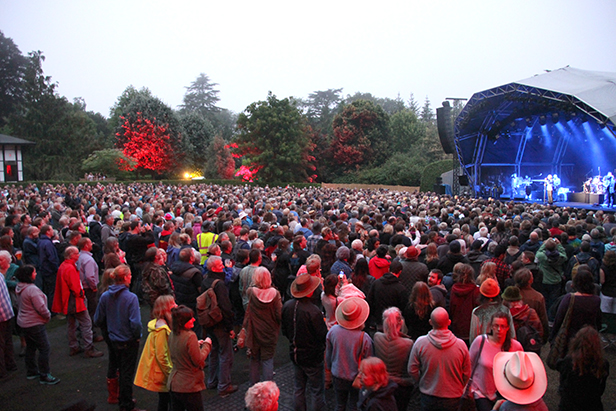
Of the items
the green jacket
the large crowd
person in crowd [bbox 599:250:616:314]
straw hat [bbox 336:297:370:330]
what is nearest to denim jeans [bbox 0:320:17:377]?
the large crowd

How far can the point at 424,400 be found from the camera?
3.24 metres

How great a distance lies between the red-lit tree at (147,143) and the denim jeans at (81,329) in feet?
118

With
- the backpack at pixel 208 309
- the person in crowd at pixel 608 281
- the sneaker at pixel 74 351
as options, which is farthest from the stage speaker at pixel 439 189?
the backpack at pixel 208 309

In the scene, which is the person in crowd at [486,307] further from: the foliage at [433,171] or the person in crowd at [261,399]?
the foliage at [433,171]

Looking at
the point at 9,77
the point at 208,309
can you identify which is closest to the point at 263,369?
the point at 208,309

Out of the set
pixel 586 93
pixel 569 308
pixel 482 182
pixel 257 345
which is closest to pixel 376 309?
pixel 257 345

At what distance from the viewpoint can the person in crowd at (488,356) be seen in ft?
10.4

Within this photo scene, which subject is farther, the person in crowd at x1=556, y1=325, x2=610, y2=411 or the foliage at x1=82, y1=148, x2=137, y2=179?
the foliage at x1=82, y1=148, x2=137, y2=179

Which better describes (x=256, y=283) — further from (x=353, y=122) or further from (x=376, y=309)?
(x=353, y=122)

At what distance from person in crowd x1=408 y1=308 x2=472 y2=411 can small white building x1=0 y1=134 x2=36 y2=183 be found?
35017mm

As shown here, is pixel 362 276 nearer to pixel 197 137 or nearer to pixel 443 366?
pixel 443 366

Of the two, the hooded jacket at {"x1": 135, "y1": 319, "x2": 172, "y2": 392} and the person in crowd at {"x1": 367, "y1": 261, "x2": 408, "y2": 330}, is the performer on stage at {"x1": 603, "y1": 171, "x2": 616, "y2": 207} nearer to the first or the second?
the person in crowd at {"x1": 367, "y1": 261, "x2": 408, "y2": 330}

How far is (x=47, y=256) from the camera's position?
6707 millimetres

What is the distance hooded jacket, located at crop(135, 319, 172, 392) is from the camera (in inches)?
144
